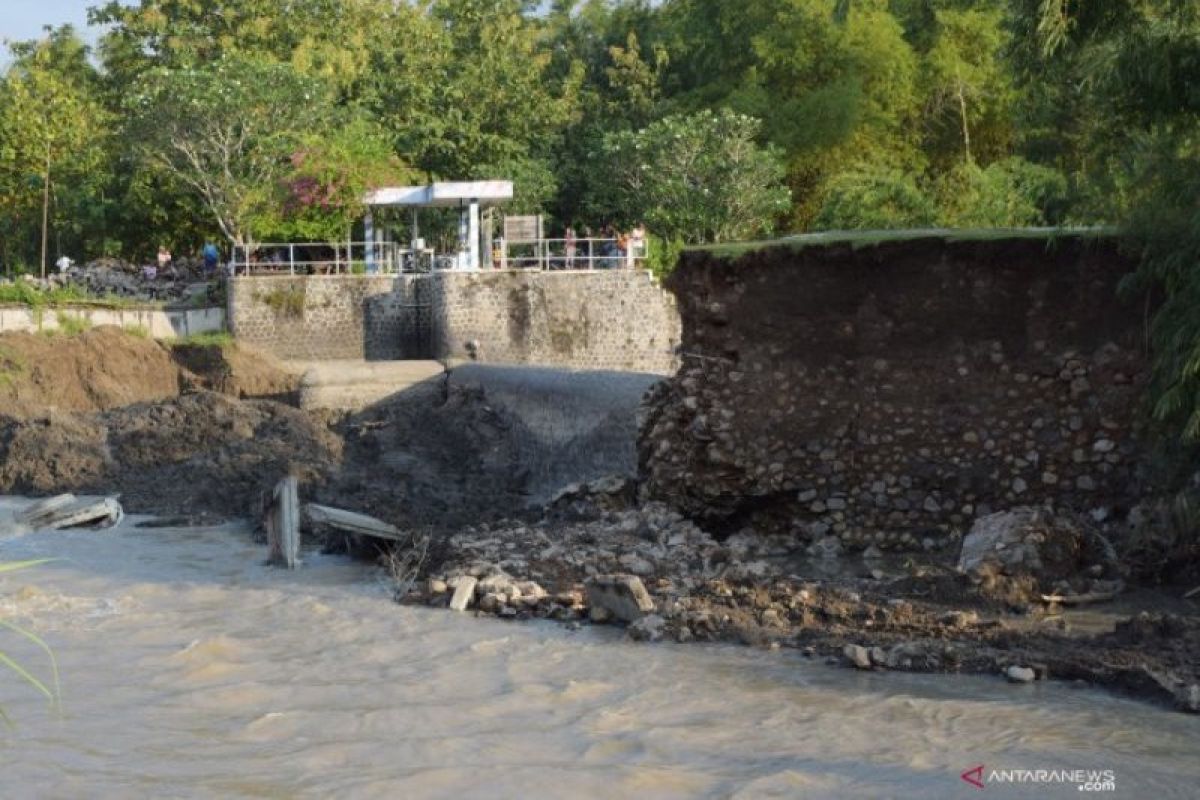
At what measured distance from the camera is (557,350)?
1239 inches

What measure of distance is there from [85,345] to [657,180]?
12725 mm

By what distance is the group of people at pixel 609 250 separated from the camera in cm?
3262

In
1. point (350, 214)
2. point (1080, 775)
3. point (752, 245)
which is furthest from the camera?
point (350, 214)

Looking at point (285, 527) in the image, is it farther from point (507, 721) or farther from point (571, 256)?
point (571, 256)

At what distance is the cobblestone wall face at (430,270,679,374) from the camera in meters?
30.7

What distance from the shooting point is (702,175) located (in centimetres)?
3488

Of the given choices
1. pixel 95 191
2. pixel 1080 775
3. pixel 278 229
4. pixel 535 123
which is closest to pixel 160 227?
pixel 95 191

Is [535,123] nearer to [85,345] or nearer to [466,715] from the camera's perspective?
[85,345]

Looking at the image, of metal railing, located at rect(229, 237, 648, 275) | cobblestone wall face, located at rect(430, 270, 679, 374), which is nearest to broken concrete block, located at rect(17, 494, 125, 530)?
cobblestone wall face, located at rect(430, 270, 679, 374)

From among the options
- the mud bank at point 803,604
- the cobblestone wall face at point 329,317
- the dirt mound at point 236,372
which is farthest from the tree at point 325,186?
the mud bank at point 803,604

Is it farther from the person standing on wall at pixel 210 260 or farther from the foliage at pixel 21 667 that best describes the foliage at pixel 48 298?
the foliage at pixel 21 667

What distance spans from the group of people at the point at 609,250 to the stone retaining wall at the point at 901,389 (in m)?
16.8

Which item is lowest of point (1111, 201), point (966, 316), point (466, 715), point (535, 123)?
point (466, 715)

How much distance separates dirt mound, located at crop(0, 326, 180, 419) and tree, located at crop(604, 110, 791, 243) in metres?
11.3
